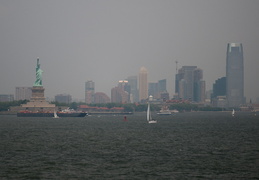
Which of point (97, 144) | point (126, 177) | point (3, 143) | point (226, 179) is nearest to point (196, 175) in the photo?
point (226, 179)

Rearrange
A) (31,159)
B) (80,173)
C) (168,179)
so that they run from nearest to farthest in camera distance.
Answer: (168,179), (80,173), (31,159)

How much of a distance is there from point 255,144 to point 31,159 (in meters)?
45.9

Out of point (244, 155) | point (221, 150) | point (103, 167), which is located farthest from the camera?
point (221, 150)

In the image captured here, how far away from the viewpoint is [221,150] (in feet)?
307

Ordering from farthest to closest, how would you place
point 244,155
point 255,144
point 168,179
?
1. point 255,144
2. point 244,155
3. point 168,179

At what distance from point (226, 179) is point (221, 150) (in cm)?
3165

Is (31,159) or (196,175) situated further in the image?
(31,159)

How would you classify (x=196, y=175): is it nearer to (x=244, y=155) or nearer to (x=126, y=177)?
(x=126, y=177)

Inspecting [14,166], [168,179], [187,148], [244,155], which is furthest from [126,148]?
[168,179]

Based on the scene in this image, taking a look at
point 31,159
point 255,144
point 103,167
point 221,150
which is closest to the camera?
point 103,167

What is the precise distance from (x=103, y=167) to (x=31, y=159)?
531 inches

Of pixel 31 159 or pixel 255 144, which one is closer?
pixel 31 159

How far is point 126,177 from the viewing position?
63.5 m

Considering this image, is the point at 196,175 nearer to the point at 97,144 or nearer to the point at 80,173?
the point at 80,173
